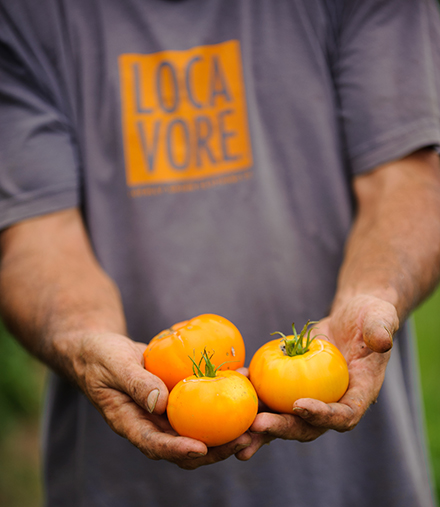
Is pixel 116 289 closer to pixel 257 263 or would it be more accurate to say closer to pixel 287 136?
pixel 257 263

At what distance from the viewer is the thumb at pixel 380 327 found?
4.64ft

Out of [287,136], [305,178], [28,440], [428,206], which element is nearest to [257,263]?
[305,178]

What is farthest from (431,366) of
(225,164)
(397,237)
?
(225,164)

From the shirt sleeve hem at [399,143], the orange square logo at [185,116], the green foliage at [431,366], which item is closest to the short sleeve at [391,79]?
the shirt sleeve hem at [399,143]

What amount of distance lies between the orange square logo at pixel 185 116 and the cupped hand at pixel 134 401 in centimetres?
84

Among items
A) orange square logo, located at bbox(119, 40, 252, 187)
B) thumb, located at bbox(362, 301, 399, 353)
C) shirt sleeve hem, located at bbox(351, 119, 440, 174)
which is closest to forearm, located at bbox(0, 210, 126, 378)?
orange square logo, located at bbox(119, 40, 252, 187)

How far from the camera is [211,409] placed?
1364 millimetres

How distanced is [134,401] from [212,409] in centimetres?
30

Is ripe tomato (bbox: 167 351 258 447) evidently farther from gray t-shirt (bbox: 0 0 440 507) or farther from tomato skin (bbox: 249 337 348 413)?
gray t-shirt (bbox: 0 0 440 507)

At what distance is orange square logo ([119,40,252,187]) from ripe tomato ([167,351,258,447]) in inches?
40.8

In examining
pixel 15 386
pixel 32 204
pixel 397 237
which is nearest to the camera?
pixel 397 237

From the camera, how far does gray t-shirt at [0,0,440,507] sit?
209cm

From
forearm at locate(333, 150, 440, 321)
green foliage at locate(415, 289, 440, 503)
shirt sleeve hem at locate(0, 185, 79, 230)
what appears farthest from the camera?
green foliage at locate(415, 289, 440, 503)

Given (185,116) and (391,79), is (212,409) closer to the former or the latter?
(185,116)
